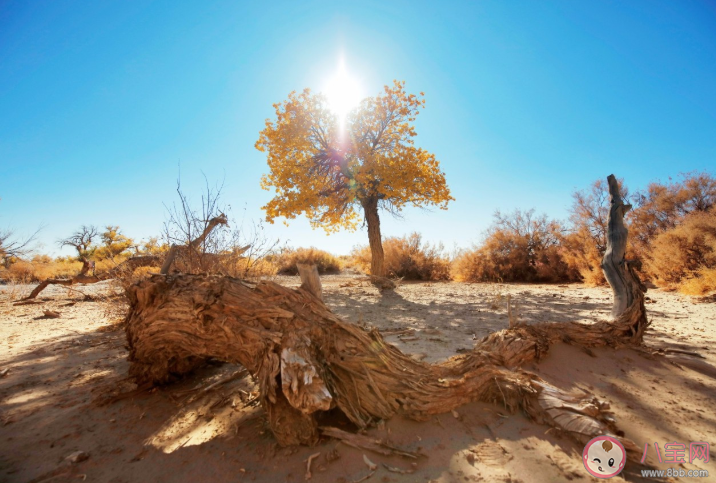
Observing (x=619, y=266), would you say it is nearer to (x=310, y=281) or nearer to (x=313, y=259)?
(x=310, y=281)

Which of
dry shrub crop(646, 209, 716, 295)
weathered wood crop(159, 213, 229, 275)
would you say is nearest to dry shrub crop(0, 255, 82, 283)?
weathered wood crop(159, 213, 229, 275)

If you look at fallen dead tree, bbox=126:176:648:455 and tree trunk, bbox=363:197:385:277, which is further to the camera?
tree trunk, bbox=363:197:385:277

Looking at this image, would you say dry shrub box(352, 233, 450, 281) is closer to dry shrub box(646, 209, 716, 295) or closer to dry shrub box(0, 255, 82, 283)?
dry shrub box(646, 209, 716, 295)

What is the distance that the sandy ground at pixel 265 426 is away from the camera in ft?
6.25

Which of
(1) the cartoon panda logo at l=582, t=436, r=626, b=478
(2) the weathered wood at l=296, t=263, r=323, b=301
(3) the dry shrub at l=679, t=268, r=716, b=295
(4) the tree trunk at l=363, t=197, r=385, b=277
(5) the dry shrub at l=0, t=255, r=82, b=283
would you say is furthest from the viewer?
(5) the dry shrub at l=0, t=255, r=82, b=283

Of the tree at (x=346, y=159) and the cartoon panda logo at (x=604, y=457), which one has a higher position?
the tree at (x=346, y=159)

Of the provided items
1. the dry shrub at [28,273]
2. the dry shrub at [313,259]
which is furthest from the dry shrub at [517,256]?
the dry shrub at [28,273]

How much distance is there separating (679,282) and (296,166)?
1163 cm

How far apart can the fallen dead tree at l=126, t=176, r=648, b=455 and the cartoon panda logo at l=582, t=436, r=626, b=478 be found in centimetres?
6

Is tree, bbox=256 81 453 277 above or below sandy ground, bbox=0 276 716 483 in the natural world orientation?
above

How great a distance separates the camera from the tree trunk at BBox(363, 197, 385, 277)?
1086cm

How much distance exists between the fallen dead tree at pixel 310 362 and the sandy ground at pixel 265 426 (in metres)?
0.14

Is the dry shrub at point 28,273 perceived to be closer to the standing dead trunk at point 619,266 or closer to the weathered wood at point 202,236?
the weathered wood at point 202,236

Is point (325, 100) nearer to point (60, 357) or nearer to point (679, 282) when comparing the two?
point (60, 357)
